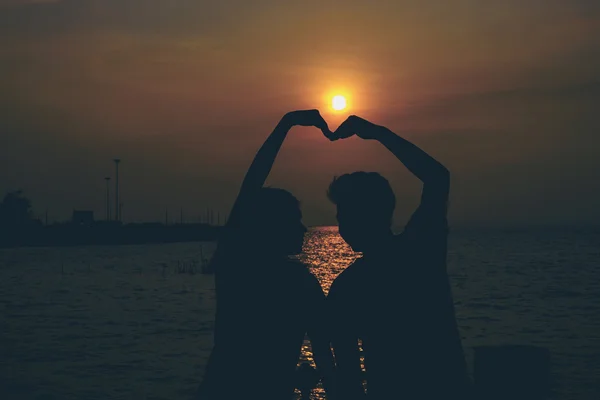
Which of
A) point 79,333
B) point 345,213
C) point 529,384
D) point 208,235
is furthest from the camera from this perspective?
point 208,235

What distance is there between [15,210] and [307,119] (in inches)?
5430

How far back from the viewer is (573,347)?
2495 cm

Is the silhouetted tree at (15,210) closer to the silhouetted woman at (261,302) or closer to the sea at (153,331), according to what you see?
the sea at (153,331)

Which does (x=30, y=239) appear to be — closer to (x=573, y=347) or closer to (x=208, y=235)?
(x=208, y=235)

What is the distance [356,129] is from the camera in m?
3.61

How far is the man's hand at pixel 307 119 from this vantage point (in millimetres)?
3668

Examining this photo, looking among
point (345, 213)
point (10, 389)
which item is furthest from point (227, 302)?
point (10, 389)

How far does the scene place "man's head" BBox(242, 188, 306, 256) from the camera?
12.5ft

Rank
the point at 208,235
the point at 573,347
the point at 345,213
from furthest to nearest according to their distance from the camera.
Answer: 1. the point at 208,235
2. the point at 573,347
3. the point at 345,213

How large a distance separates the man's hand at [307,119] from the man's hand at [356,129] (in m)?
0.07

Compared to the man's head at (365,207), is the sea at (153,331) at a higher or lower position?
lower

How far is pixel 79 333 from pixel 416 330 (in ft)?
88.3

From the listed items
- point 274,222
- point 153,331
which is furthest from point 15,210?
point 274,222

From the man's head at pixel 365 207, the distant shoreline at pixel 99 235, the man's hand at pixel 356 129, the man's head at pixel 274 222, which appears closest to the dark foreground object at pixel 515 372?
the man's head at pixel 365 207
